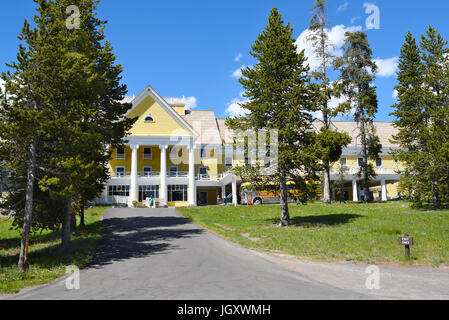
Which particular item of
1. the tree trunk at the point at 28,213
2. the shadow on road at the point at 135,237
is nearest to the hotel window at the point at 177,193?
the shadow on road at the point at 135,237

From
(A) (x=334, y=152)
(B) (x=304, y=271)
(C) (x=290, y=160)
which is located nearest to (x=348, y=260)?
(B) (x=304, y=271)

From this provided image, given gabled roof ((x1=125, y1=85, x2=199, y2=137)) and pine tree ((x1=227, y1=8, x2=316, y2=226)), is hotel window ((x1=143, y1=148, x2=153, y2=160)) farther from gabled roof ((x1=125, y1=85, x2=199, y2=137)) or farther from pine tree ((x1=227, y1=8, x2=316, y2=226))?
pine tree ((x1=227, y1=8, x2=316, y2=226))

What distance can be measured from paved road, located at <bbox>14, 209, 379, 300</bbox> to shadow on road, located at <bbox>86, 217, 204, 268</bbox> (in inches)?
1.6

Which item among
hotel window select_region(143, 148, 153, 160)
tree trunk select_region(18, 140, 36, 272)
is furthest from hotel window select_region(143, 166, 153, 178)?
tree trunk select_region(18, 140, 36, 272)

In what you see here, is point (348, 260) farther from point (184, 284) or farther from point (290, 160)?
point (290, 160)

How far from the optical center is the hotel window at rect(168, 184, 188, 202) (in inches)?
1578

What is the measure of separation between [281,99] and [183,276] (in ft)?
41.3

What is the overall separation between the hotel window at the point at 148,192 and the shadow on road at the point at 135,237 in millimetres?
15652

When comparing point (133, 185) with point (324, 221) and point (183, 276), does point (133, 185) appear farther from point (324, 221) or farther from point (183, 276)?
point (183, 276)

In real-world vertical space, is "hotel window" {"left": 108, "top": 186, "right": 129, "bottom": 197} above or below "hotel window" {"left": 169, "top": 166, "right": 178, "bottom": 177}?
below

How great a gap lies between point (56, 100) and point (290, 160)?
454 inches

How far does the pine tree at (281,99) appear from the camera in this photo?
17.7 meters

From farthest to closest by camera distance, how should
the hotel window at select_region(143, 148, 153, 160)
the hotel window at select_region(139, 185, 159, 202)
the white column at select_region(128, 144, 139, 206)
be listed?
the hotel window at select_region(143, 148, 153, 160) < the hotel window at select_region(139, 185, 159, 202) < the white column at select_region(128, 144, 139, 206)

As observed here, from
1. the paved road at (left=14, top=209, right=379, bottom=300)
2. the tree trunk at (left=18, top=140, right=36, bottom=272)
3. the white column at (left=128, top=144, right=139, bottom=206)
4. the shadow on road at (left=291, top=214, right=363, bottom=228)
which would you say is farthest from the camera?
the white column at (left=128, top=144, right=139, bottom=206)
